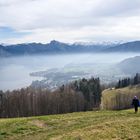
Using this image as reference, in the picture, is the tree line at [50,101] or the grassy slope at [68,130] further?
the tree line at [50,101]

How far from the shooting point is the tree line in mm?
129125

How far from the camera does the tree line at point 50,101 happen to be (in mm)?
129125

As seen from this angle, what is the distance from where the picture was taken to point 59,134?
31.4 m

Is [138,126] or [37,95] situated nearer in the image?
[138,126]

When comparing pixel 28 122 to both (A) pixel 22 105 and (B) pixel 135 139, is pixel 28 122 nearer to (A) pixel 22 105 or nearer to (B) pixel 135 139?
(B) pixel 135 139

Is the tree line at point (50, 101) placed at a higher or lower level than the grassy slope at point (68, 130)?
lower

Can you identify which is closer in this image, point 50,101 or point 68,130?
point 68,130

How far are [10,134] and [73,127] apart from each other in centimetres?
A: 554

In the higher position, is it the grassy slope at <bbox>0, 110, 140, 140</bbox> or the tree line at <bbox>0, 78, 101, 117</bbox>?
the grassy slope at <bbox>0, 110, 140, 140</bbox>

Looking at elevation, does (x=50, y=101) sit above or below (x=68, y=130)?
below

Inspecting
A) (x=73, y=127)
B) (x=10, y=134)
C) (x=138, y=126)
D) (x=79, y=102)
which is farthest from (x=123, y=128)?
(x=79, y=102)

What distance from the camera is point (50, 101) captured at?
13450 cm

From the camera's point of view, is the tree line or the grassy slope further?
the tree line

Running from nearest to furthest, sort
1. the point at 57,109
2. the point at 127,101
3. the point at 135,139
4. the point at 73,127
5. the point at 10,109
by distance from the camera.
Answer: the point at 135,139 → the point at 73,127 → the point at 10,109 → the point at 57,109 → the point at 127,101
